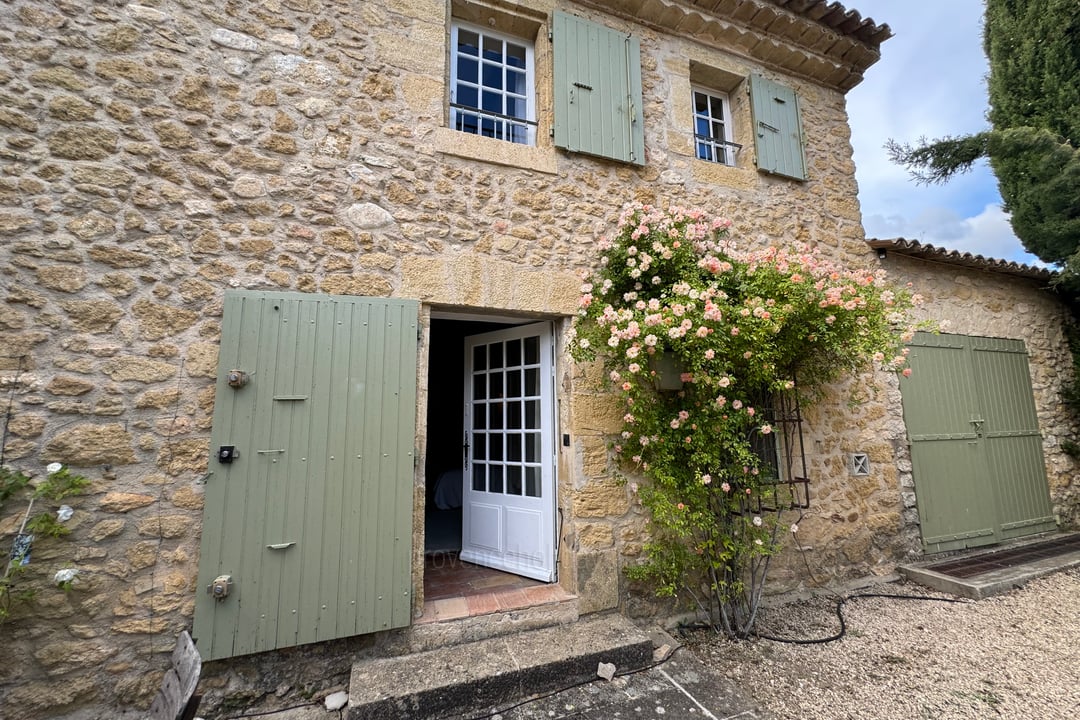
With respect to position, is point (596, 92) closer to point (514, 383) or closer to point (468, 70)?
point (468, 70)

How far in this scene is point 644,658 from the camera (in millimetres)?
2727

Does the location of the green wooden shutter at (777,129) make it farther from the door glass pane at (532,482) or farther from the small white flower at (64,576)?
the small white flower at (64,576)

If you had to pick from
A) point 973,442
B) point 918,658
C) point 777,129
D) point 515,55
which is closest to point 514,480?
point 918,658

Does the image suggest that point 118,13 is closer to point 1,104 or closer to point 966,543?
point 1,104

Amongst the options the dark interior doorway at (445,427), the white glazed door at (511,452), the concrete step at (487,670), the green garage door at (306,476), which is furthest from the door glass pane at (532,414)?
the dark interior doorway at (445,427)

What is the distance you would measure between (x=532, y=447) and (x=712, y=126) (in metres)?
3.71

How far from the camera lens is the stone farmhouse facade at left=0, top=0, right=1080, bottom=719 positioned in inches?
92.5

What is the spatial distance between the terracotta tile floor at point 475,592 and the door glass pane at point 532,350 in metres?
1.67

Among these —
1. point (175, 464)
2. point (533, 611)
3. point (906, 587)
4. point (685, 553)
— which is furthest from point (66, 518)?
point (906, 587)

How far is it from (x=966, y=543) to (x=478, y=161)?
5.95 metres

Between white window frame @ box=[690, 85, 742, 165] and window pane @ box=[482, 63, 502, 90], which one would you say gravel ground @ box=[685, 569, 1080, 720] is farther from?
window pane @ box=[482, 63, 502, 90]

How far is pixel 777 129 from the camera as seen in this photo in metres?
4.50

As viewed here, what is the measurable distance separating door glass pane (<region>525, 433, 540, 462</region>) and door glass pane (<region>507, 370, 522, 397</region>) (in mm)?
353

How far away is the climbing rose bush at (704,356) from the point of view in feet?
9.58
